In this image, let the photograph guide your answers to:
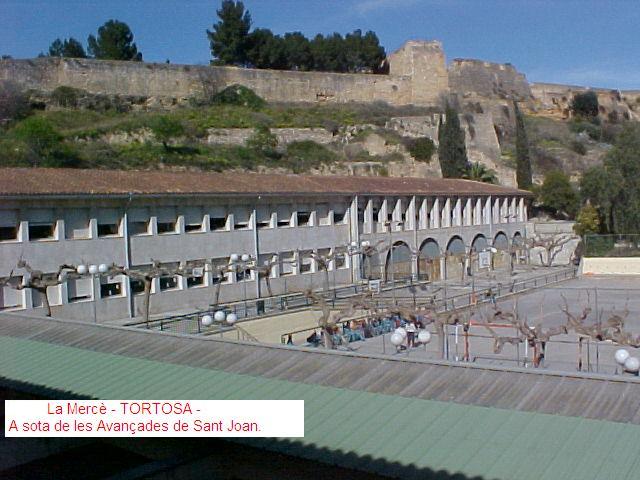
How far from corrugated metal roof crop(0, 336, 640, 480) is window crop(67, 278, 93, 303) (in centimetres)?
1410

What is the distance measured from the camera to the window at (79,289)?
23797 millimetres

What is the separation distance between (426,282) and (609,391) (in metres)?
28.6

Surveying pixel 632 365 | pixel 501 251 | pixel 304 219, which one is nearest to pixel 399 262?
pixel 304 219

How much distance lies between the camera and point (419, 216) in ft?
131

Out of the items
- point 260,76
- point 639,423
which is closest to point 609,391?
point 639,423

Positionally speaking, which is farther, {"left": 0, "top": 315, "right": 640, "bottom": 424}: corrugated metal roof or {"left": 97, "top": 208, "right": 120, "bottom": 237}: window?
{"left": 97, "top": 208, "right": 120, "bottom": 237}: window

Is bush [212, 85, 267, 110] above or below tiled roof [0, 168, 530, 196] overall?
A: above

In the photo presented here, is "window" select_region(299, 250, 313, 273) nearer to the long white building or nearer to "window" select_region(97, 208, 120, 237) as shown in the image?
the long white building

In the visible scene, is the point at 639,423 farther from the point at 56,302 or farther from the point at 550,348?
the point at 56,302

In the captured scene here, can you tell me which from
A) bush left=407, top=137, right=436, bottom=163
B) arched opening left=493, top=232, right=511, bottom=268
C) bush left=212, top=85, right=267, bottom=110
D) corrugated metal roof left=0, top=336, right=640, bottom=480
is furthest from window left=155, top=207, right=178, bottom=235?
bush left=212, top=85, right=267, bottom=110

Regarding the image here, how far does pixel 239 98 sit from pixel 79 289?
41334mm

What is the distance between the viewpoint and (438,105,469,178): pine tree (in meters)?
55.7

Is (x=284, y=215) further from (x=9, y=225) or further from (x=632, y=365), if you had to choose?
(x=632, y=365)

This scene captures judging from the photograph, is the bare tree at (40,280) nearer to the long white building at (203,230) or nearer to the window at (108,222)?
the long white building at (203,230)
